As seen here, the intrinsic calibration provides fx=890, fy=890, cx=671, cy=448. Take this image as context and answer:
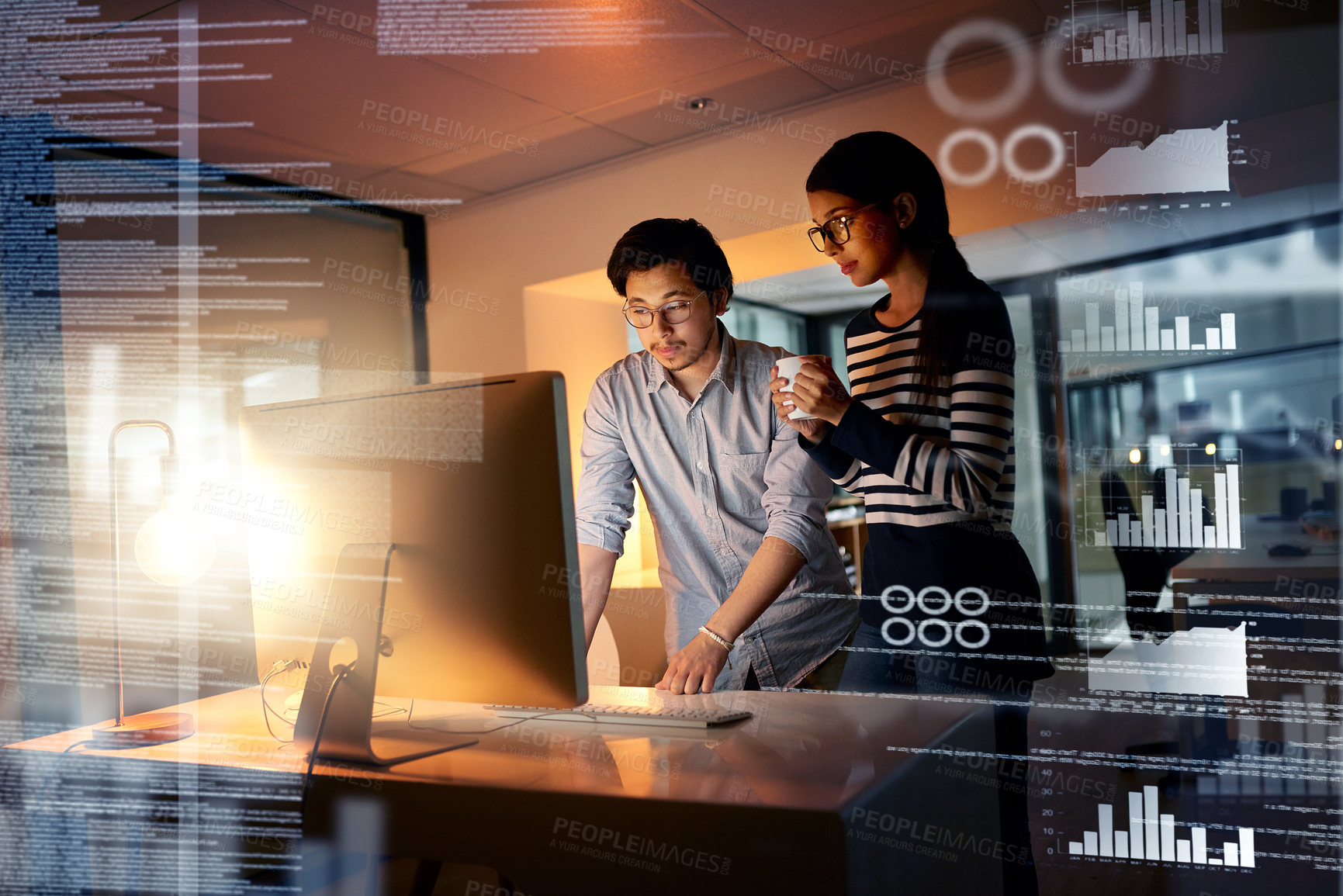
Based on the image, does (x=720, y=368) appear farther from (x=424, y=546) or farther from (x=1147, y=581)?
(x=1147, y=581)

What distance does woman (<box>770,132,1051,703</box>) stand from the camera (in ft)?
4.38

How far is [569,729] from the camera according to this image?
127 cm

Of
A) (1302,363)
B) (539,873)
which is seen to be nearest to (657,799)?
(539,873)

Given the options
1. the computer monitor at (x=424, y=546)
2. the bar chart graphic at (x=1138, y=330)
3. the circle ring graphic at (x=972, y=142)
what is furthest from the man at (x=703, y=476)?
Result: the bar chart graphic at (x=1138, y=330)

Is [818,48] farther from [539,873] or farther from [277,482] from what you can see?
[539,873]

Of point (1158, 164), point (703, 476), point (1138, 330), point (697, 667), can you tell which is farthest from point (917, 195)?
point (1138, 330)

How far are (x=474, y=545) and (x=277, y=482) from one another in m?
0.36

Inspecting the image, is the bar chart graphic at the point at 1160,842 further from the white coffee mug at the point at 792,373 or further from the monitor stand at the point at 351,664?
the monitor stand at the point at 351,664

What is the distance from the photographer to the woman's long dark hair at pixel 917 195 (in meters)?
1.43

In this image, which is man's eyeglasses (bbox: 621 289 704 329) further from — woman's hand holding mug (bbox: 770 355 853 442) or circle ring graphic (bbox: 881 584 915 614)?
circle ring graphic (bbox: 881 584 915 614)

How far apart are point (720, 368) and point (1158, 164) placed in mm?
2249

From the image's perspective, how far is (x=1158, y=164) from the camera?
10.2 feet

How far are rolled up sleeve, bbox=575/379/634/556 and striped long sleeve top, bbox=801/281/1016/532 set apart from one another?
1.47ft

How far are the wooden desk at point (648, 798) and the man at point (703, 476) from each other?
0.29 meters
